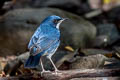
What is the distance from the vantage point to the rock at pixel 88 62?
20.4 feet

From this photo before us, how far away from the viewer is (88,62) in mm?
6262

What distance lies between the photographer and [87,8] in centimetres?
1572

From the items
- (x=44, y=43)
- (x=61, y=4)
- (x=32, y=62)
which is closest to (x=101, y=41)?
(x=61, y=4)

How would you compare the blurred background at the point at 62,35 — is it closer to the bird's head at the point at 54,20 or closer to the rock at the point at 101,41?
the rock at the point at 101,41

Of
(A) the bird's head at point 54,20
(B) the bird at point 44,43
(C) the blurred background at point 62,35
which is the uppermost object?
(A) the bird's head at point 54,20

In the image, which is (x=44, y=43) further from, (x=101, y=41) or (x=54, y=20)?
(x=101, y=41)

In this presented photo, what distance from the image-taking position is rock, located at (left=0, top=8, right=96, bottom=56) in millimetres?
8977

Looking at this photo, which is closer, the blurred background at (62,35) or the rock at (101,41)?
the blurred background at (62,35)

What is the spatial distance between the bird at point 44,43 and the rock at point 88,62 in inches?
35.0

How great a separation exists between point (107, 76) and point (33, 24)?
4.45 m

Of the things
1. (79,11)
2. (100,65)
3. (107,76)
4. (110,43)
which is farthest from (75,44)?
(79,11)

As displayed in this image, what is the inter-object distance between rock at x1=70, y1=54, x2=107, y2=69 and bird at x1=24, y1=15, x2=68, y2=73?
89 cm

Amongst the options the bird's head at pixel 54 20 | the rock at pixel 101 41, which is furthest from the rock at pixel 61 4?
the bird's head at pixel 54 20

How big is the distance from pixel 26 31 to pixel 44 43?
3.72 metres
